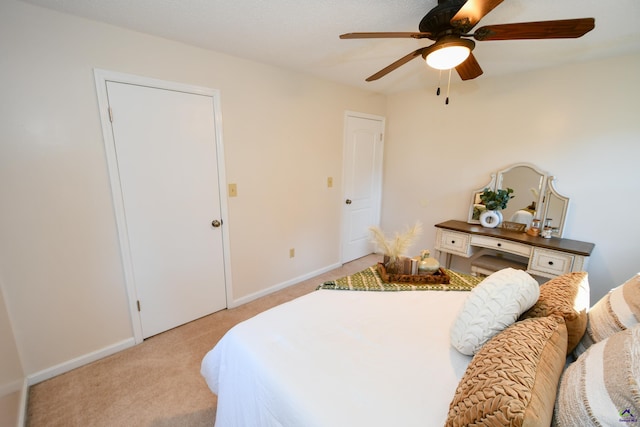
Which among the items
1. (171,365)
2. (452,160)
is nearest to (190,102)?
(171,365)

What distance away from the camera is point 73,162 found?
1697mm

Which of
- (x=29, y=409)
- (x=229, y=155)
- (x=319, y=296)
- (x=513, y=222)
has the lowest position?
(x=29, y=409)

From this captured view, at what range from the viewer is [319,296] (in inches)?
59.4

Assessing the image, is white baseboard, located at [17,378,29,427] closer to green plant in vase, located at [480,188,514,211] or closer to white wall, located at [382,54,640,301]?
white wall, located at [382,54,640,301]

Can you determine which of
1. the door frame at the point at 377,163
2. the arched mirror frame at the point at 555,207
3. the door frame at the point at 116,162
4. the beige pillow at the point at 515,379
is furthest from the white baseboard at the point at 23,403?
the arched mirror frame at the point at 555,207

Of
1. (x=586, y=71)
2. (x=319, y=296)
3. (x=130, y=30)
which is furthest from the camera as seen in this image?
(x=586, y=71)

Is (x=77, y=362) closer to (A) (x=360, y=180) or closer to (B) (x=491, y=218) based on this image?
(A) (x=360, y=180)

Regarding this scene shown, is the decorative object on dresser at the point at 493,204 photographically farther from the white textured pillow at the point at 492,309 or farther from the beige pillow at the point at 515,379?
the beige pillow at the point at 515,379

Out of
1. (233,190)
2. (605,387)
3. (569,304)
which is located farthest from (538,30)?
(233,190)

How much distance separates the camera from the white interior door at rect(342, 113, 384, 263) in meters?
3.36

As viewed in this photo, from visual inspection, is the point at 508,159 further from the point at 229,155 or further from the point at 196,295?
the point at 196,295

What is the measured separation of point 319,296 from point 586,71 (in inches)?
119

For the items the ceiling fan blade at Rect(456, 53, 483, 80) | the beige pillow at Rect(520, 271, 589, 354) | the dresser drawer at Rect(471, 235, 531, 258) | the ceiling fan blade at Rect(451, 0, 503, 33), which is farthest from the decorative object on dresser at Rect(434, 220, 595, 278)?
the ceiling fan blade at Rect(451, 0, 503, 33)

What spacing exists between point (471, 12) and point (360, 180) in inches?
97.2
